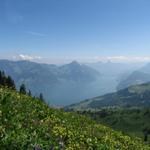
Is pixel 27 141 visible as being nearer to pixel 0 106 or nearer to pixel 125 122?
pixel 0 106

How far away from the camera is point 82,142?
13.5 m

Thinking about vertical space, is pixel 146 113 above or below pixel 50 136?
below

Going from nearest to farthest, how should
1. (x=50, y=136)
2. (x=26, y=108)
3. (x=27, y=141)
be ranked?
(x=27, y=141)
(x=50, y=136)
(x=26, y=108)

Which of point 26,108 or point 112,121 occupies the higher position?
point 26,108

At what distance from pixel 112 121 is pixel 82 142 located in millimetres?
185514

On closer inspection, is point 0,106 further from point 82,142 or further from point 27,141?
point 27,141

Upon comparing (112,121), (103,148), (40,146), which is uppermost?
(40,146)

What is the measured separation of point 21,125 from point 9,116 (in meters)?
1.26

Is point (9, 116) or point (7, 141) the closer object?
point (7, 141)

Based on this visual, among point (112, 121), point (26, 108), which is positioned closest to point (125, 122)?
point (112, 121)

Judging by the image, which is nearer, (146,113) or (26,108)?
(26,108)

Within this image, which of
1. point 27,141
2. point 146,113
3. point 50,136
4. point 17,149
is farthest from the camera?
point 146,113

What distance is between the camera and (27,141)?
10148 millimetres

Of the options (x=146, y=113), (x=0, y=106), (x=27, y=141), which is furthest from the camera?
(x=146, y=113)
